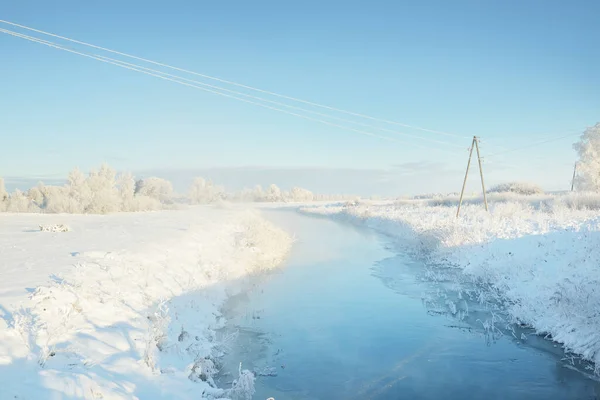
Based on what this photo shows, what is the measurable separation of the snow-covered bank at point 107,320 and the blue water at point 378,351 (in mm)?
803

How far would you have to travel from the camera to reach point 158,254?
12.7 meters

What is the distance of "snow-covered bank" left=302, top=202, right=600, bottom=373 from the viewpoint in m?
8.01

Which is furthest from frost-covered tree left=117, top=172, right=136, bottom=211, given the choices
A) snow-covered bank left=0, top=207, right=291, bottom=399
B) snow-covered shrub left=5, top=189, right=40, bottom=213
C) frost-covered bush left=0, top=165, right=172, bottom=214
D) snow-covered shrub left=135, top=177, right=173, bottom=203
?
snow-covered bank left=0, top=207, right=291, bottom=399

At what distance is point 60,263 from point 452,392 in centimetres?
878

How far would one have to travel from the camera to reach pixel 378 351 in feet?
26.0

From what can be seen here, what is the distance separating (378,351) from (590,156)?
4327 cm

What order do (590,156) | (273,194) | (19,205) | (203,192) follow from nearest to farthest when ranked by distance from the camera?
(19,205)
(590,156)
(203,192)
(273,194)

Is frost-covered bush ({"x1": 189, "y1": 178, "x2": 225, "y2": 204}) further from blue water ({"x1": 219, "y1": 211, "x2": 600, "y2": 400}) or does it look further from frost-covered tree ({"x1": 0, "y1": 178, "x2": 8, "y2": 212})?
blue water ({"x1": 219, "y1": 211, "x2": 600, "y2": 400})

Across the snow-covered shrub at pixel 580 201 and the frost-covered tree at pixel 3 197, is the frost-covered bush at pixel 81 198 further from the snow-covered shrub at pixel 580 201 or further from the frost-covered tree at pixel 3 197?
the snow-covered shrub at pixel 580 201

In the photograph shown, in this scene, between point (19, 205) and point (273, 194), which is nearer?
point (19, 205)

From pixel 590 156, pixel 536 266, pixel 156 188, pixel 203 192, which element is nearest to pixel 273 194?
pixel 203 192

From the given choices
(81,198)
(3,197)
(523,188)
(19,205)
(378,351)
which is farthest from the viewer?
(523,188)

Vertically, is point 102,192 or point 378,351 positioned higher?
point 102,192

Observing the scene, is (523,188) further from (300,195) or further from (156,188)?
(300,195)
